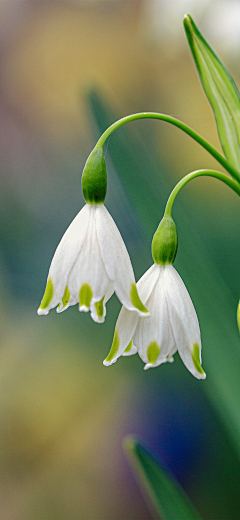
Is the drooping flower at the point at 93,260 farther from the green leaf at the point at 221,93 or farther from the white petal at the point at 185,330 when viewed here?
the green leaf at the point at 221,93

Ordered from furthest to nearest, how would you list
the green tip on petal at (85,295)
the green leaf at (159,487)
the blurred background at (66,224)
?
1. the blurred background at (66,224)
2. the green leaf at (159,487)
3. the green tip on petal at (85,295)

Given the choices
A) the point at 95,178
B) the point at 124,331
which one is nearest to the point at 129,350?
the point at 124,331

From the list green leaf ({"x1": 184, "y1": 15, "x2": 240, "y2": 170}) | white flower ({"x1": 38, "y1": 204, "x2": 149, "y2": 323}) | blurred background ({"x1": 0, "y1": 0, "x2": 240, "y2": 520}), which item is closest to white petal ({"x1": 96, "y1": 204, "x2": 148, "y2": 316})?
white flower ({"x1": 38, "y1": 204, "x2": 149, "y2": 323})

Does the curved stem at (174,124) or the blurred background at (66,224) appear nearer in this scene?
the curved stem at (174,124)

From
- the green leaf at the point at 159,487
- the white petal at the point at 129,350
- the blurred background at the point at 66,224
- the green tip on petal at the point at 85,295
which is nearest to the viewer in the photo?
the green tip on petal at the point at 85,295

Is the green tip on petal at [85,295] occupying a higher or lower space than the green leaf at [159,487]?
higher

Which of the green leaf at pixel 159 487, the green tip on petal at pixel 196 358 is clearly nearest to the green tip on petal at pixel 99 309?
the green tip on petal at pixel 196 358

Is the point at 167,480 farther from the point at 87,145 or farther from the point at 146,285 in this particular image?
the point at 87,145

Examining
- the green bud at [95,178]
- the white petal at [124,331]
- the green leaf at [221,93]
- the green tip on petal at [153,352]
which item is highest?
the green leaf at [221,93]

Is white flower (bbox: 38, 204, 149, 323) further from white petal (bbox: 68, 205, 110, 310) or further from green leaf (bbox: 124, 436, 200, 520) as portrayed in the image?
green leaf (bbox: 124, 436, 200, 520)
